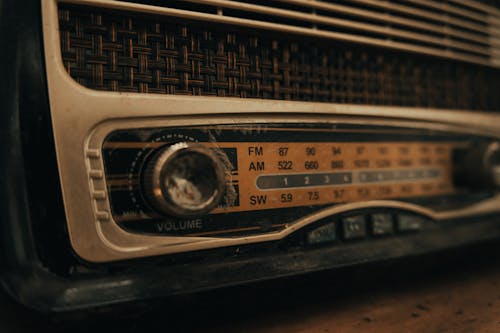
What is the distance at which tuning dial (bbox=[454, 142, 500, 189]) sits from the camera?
0.68 m

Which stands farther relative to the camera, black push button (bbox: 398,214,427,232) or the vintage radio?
black push button (bbox: 398,214,427,232)

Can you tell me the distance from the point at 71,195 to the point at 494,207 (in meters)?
0.69

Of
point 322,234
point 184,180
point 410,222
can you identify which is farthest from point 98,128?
point 410,222

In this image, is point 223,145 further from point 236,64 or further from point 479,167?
point 479,167

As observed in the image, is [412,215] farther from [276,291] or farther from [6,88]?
[6,88]

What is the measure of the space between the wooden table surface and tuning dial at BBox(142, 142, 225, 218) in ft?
0.33

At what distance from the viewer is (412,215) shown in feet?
2.07

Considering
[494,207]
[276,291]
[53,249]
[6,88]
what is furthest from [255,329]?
[494,207]

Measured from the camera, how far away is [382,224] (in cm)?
59

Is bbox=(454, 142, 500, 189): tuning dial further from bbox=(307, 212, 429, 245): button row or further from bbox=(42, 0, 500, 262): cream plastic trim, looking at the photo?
bbox=(42, 0, 500, 262): cream plastic trim

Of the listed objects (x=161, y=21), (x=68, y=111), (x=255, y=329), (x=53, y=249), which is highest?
(x=161, y=21)

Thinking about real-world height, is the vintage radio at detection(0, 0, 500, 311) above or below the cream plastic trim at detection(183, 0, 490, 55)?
below

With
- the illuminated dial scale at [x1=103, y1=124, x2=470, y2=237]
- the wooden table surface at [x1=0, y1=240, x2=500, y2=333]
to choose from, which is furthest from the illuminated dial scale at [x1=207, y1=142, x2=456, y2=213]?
the wooden table surface at [x1=0, y1=240, x2=500, y2=333]

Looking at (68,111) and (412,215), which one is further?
(412,215)
